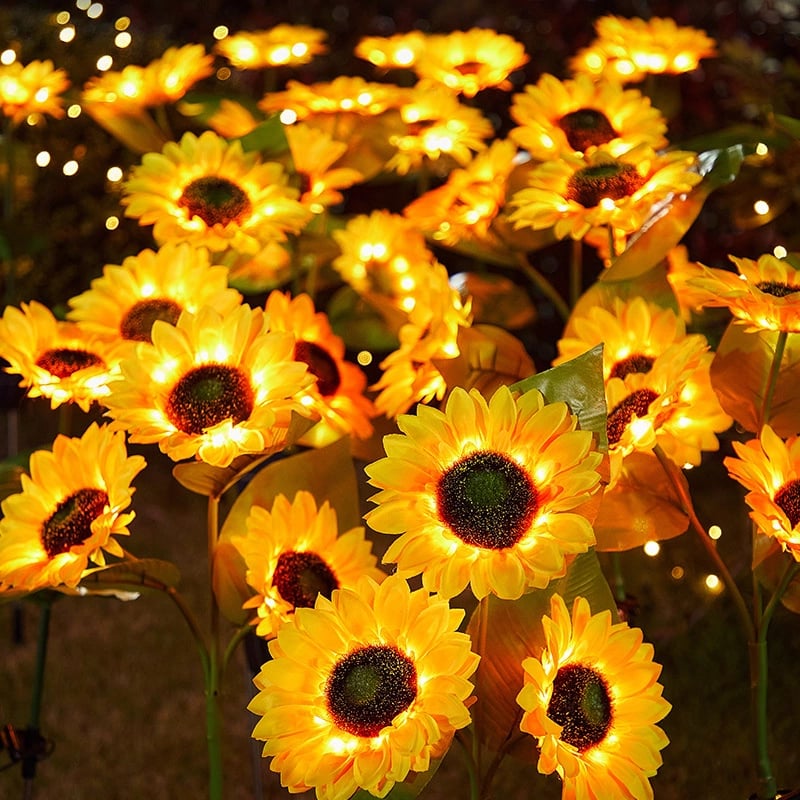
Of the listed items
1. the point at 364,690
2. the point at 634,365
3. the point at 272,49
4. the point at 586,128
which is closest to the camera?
the point at 364,690

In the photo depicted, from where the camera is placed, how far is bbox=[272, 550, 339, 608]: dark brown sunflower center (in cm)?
65

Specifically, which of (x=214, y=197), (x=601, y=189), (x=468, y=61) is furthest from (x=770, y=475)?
(x=468, y=61)

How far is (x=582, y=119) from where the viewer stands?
859 mm

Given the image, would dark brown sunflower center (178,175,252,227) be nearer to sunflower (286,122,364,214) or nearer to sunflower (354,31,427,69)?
sunflower (286,122,364,214)

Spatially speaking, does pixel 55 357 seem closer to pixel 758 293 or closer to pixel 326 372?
pixel 326 372

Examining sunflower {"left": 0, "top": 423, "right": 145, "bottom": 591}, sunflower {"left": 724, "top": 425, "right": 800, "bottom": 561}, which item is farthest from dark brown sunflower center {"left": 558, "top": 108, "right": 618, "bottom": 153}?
sunflower {"left": 0, "top": 423, "right": 145, "bottom": 591}

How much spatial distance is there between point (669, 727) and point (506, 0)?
4.63ft

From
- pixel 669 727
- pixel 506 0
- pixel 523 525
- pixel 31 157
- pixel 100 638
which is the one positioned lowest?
pixel 100 638

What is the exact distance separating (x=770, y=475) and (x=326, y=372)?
0.36 m

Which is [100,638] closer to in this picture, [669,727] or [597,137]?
[669,727]

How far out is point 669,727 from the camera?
3.91ft

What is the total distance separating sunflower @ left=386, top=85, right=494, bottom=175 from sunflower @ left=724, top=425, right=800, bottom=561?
426 mm

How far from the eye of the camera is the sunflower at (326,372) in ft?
2.61

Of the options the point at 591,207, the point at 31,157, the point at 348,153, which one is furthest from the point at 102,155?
the point at 591,207
